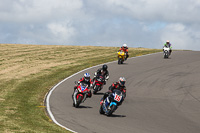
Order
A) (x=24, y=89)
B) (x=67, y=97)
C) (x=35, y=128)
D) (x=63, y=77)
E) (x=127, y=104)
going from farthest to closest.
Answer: (x=63, y=77) → (x=24, y=89) → (x=67, y=97) → (x=127, y=104) → (x=35, y=128)

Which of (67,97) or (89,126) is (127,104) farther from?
(89,126)

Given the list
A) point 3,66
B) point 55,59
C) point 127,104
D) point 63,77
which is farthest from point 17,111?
point 55,59

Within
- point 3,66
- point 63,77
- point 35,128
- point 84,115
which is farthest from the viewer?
point 3,66

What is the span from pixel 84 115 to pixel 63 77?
12161 mm

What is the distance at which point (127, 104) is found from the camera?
1878 centimetres

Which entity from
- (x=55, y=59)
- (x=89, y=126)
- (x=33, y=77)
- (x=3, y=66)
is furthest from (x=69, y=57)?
(x=89, y=126)

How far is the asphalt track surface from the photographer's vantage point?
13.9 metres

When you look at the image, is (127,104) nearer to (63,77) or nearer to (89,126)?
(89,126)

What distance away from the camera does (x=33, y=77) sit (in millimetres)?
27859

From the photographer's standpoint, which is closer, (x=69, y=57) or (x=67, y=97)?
(x=67, y=97)

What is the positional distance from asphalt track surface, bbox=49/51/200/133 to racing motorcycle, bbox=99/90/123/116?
0.33 meters

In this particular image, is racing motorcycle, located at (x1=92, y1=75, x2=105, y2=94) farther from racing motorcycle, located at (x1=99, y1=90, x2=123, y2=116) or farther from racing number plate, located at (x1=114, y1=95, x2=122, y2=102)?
racing number plate, located at (x1=114, y1=95, x2=122, y2=102)

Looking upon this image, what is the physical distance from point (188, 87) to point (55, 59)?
19.9 metres

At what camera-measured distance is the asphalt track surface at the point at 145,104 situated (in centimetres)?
1390
